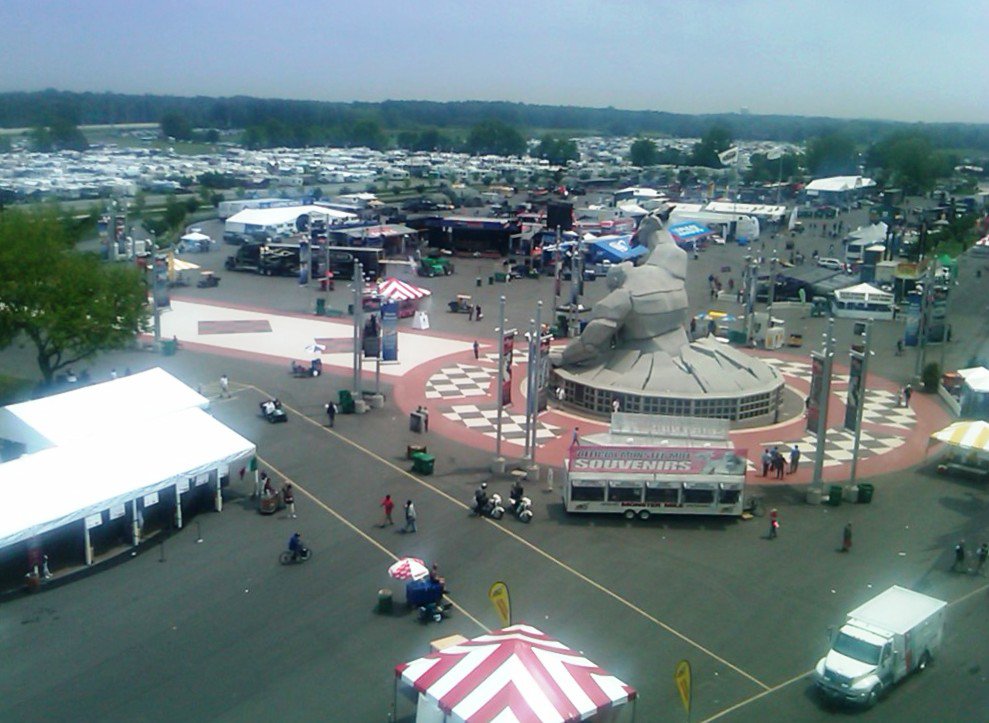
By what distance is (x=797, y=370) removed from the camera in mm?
43875

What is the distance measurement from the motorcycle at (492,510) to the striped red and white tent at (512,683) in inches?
387

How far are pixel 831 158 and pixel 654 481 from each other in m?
152

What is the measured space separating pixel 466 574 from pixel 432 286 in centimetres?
4456

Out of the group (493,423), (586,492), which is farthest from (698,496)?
(493,423)

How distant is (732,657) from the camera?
19.1 m

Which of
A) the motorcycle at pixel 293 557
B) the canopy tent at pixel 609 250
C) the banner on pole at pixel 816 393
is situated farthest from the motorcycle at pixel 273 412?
the canopy tent at pixel 609 250

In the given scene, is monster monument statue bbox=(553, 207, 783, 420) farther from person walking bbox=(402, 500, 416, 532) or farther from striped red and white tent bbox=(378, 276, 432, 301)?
striped red and white tent bbox=(378, 276, 432, 301)

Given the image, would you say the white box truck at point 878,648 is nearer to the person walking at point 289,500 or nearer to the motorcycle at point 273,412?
the person walking at point 289,500

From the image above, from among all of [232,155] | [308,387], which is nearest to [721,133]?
[232,155]

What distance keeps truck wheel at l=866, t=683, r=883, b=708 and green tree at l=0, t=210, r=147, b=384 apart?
2815 cm

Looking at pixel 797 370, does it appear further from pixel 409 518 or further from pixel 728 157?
pixel 728 157

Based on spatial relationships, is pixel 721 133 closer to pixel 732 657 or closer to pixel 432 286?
pixel 432 286

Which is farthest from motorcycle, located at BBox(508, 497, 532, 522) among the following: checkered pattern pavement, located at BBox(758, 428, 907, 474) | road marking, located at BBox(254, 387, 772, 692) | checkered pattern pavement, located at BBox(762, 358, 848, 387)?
checkered pattern pavement, located at BBox(762, 358, 848, 387)

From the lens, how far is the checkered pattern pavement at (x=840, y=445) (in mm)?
31828
